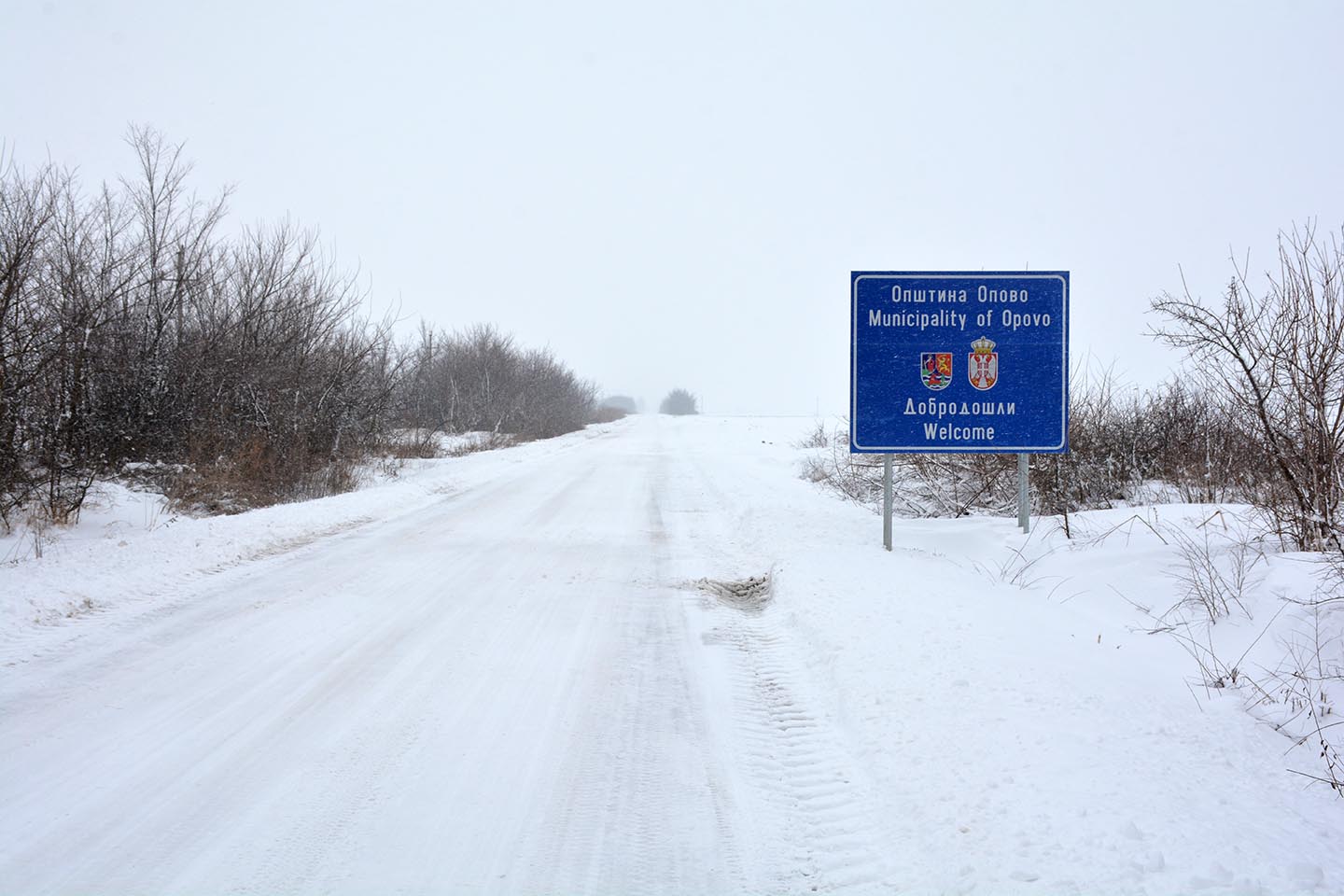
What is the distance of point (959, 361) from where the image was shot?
8781 mm

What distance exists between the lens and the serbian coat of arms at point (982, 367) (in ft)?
28.7

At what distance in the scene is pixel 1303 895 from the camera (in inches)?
89.6

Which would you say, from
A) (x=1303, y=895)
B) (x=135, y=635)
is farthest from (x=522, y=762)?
(x=135, y=635)

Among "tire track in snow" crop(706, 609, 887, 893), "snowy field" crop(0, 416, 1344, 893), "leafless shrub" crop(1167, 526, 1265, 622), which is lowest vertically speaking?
"tire track in snow" crop(706, 609, 887, 893)

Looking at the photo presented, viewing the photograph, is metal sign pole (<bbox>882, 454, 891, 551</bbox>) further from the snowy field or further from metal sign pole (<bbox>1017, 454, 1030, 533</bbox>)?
metal sign pole (<bbox>1017, 454, 1030, 533</bbox>)

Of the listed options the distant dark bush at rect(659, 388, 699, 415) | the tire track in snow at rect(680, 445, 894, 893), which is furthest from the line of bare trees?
the distant dark bush at rect(659, 388, 699, 415)

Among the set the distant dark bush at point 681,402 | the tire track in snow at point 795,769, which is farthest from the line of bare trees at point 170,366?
the distant dark bush at point 681,402

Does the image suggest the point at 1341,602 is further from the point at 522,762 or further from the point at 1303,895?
the point at 522,762

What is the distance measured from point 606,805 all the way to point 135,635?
4156mm

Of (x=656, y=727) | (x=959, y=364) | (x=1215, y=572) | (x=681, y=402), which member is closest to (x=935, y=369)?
(x=959, y=364)

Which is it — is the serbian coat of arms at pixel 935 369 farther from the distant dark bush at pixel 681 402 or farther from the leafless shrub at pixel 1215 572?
the distant dark bush at pixel 681 402

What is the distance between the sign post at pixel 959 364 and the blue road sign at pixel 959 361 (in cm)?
1

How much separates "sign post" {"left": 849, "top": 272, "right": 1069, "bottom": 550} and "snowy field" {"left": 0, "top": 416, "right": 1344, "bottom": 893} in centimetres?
160

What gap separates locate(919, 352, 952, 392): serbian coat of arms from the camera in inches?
345
